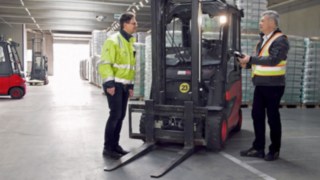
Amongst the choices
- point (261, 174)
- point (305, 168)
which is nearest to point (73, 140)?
point (261, 174)

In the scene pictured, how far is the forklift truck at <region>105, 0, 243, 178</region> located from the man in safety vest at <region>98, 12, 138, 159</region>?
1.40 feet

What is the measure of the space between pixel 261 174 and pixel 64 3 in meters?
14.8

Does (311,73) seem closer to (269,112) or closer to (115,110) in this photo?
(269,112)

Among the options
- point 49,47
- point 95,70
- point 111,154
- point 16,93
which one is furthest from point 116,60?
point 49,47

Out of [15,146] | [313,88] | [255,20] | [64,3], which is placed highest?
[64,3]

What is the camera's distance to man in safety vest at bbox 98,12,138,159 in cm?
402

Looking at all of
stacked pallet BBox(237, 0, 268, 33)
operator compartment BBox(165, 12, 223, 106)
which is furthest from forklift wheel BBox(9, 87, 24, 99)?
operator compartment BBox(165, 12, 223, 106)

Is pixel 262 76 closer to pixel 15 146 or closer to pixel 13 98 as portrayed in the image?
pixel 15 146

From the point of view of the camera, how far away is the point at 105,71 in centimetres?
402

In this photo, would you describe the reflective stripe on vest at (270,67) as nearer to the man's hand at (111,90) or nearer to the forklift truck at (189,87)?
the forklift truck at (189,87)

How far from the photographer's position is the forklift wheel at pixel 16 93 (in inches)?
472

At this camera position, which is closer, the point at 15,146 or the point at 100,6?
the point at 15,146

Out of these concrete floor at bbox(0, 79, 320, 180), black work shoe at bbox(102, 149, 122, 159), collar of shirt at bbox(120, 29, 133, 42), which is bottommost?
concrete floor at bbox(0, 79, 320, 180)

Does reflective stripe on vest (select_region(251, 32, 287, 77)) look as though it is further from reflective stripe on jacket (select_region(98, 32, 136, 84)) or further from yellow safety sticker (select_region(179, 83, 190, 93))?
reflective stripe on jacket (select_region(98, 32, 136, 84))
